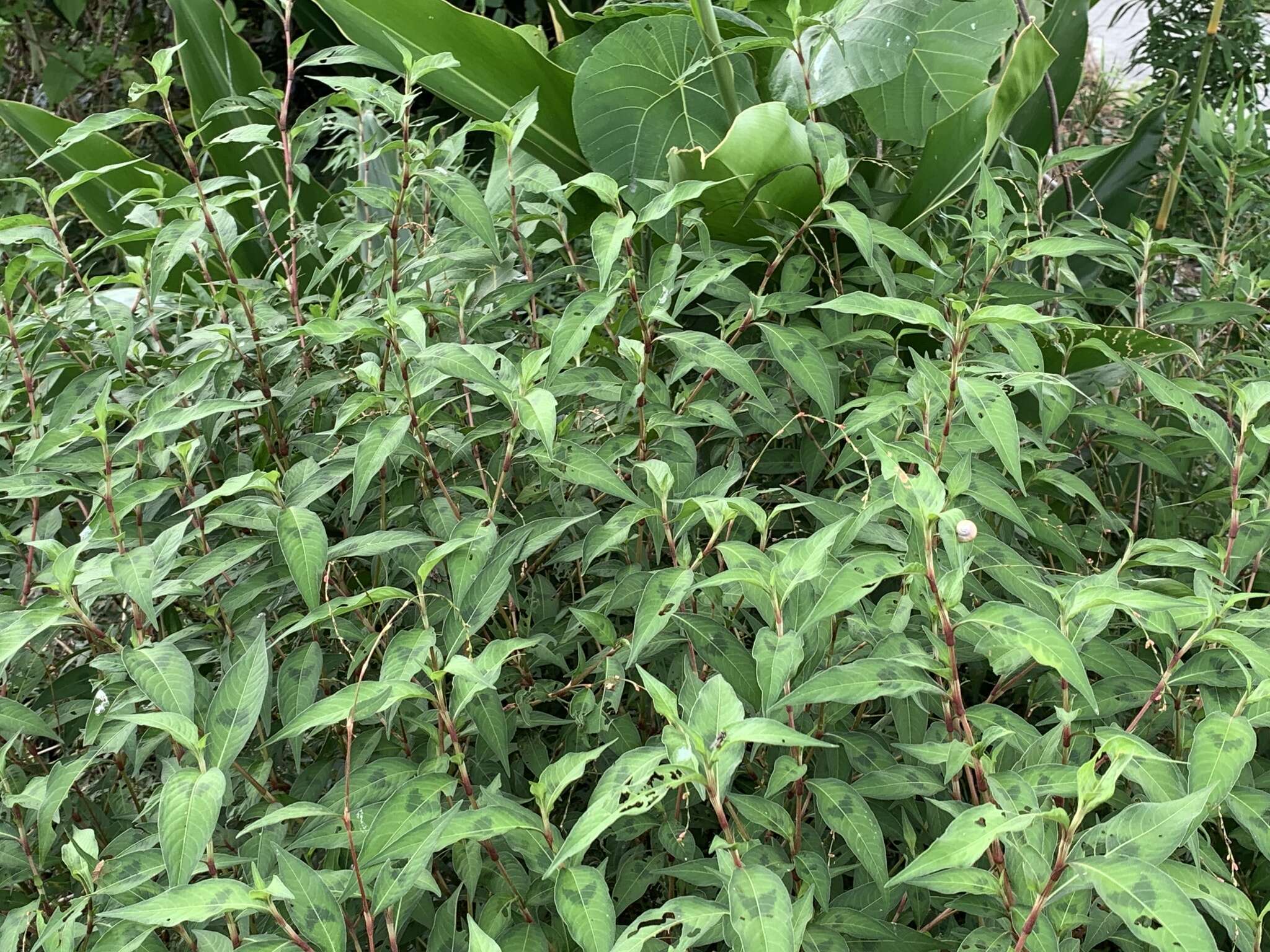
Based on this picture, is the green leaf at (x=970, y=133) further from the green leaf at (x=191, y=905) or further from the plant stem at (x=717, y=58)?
the green leaf at (x=191, y=905)

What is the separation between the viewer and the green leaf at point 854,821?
1.78 ft

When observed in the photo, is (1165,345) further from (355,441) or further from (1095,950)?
(355,441)

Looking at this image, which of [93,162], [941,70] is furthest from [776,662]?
[93,162]

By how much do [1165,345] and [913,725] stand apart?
474 mm

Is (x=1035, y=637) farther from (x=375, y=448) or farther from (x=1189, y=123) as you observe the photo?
(x=1189, y=123)

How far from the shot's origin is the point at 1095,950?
76 centimetres

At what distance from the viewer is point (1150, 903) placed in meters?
0.42

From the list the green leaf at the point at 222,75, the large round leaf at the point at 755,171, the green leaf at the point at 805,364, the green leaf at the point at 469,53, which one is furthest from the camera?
the green leaf at the point at 222,75

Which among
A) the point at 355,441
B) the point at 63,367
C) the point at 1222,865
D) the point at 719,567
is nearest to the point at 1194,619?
the point at 1222,865

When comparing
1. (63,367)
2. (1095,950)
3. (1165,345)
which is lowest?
(1095,950)

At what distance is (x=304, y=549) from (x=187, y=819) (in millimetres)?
169

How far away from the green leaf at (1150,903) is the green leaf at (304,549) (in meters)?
0.41

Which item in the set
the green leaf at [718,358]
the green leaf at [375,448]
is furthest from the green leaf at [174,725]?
the green leaf at [718,358]

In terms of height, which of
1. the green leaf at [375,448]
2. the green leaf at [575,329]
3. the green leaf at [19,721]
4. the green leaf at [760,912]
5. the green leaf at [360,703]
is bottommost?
the green leaf at [19,721]
